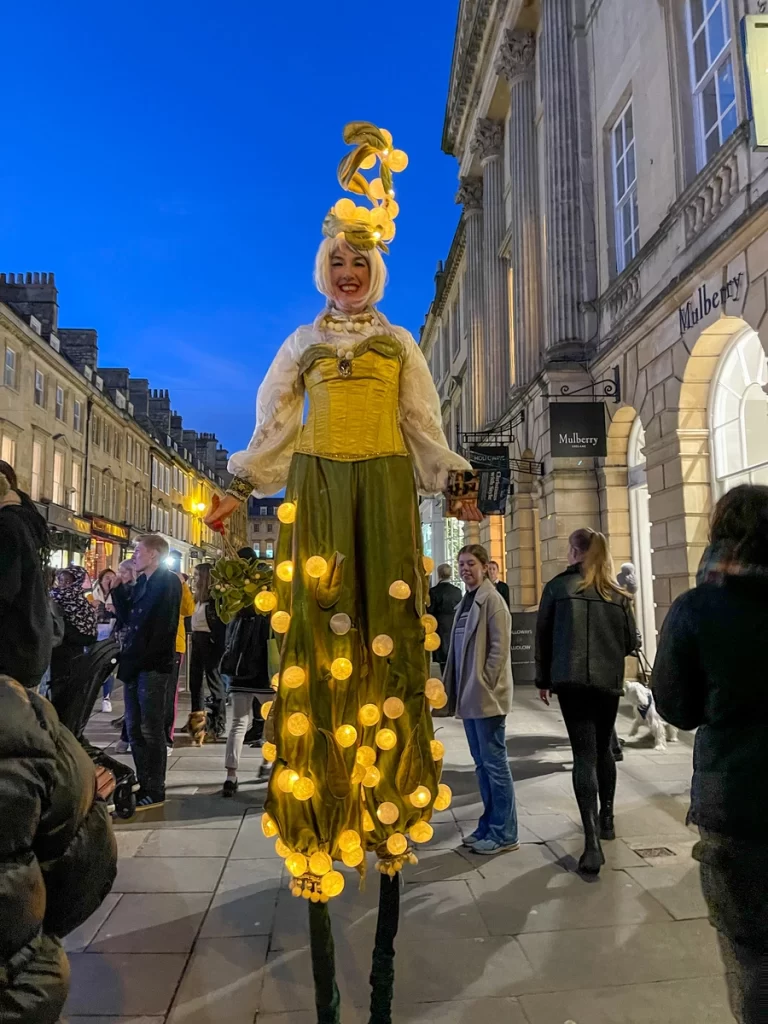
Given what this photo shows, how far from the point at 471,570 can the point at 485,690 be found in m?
0.79

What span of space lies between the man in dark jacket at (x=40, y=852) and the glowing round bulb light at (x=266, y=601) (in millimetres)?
939

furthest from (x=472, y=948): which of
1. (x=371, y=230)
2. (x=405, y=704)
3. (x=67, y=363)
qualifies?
(x=67, y=363)

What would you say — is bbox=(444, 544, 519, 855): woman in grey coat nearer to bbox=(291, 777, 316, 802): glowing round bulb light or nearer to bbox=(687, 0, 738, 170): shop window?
bbox=(291, 777, 316, 802): glowing round bulb light

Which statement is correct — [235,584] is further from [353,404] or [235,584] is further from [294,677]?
[353,404]

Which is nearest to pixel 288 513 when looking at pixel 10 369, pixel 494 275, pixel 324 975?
pixel 324 975

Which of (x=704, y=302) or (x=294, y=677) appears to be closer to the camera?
(x=294, y=677)

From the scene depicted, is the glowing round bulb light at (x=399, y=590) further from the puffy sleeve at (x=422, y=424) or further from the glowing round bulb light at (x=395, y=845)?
the glowing round bulb light at (x=395, y=845)

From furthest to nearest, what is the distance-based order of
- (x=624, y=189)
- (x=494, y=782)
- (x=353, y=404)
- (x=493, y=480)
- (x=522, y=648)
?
(x=493, y=480) → (x=624, y=189) → (x=522, y=648) → (x=494, y=782) → (x=353, y=404)

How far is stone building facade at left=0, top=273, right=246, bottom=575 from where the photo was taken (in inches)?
931

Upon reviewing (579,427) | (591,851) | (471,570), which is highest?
(579,427)

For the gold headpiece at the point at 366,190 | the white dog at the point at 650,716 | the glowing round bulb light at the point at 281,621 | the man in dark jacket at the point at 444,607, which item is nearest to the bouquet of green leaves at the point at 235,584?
the glowing round bulb light at the point at 281,621

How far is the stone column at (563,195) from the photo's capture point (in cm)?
1298

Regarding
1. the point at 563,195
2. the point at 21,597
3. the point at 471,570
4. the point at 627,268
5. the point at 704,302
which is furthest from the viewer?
the point at 563,195

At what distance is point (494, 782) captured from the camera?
4.17 meters
